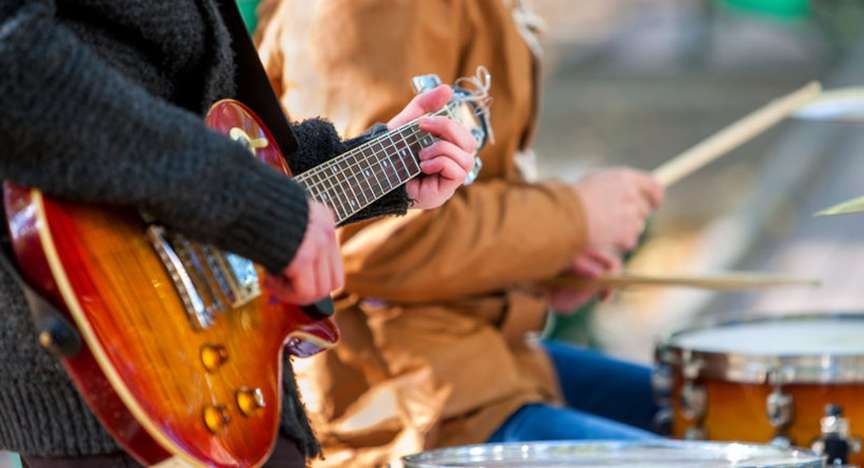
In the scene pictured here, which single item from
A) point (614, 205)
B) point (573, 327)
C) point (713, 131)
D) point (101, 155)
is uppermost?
point (101, 155)

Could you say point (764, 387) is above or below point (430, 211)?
below

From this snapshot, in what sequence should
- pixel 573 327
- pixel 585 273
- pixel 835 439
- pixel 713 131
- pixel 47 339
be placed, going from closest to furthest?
pixel 47 339 → pixel 835 439 → pixel 585 273 → pixel 573 327 → pixel 713 131

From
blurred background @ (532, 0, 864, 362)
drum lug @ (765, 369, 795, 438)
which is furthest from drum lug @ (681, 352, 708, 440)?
blurred background @ (532, 0, 864, 362)

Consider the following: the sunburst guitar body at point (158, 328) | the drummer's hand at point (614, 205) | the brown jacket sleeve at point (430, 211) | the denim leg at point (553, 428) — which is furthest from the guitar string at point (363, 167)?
the drummer's hand at point (614, 205)

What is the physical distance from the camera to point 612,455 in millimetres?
1483

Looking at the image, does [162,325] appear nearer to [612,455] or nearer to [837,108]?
[612,455]

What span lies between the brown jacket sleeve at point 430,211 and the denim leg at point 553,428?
186 mm

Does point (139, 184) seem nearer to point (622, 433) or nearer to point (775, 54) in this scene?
point (622, 433)

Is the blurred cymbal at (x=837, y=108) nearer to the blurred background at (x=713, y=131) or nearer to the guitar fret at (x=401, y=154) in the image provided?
the guitar fret at (x=401, y=154)

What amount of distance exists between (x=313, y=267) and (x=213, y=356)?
0.34 feet

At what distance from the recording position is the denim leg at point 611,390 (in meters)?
2.34

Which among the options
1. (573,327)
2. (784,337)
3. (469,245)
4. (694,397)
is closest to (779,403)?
(694,397)

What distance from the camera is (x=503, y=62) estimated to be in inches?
78.6

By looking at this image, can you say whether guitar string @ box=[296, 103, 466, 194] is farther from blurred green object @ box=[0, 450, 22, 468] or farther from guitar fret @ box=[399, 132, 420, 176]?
blurred green object @ box=[0, 450, 22, 468]
